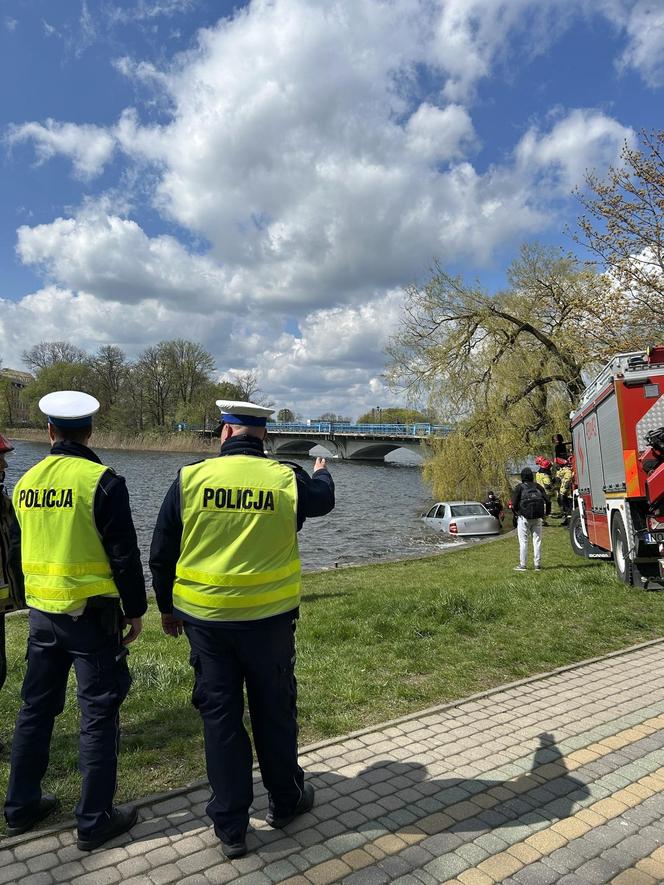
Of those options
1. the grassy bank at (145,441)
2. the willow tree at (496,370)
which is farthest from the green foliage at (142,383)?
the willow tree at (496,370)

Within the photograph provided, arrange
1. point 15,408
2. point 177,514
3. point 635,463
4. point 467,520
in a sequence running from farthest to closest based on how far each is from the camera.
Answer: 1. point 15,408
2. point 467,520
3. point 635,463
4. point 177,514

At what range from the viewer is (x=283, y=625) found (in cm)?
317

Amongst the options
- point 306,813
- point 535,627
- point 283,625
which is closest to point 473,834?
point 306,813

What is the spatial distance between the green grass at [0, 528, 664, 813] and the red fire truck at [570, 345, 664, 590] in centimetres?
48

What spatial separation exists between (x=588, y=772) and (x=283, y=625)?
83.5 inches

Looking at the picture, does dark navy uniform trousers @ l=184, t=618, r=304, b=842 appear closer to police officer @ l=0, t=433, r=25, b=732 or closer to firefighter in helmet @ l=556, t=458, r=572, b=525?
police officer @ l=0, t=433, r=25, b=732

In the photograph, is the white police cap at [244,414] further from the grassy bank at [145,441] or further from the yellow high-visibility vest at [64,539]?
the grassy bank at [145,441]

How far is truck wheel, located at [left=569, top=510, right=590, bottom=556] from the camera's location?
1333 cm

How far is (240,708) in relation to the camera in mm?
3115

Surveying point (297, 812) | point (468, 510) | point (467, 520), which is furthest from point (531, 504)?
point (468, 510)

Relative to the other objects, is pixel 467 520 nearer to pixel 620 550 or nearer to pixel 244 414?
pixel 620 550

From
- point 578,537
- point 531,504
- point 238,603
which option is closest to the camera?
point 238,603

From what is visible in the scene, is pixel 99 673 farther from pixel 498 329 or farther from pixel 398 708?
pixel 498 329

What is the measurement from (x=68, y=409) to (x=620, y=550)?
8576 mm
